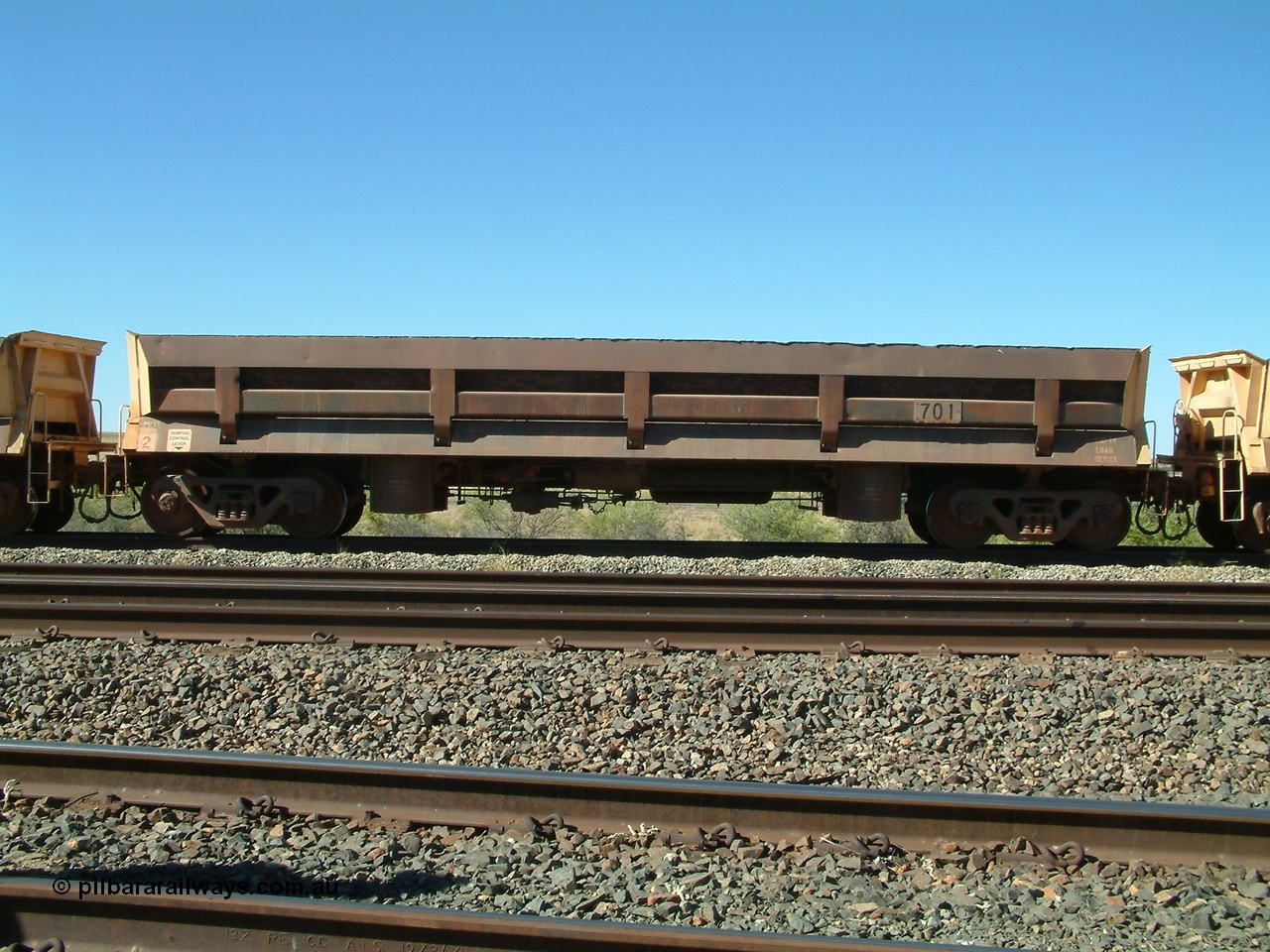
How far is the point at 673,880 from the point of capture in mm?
3441

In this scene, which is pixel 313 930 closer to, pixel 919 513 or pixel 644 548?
pixel 644 548

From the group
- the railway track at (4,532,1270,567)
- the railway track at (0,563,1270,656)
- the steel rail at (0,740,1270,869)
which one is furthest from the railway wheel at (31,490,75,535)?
the steel rail at (0,740,1270,869)

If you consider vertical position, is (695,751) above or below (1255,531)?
below

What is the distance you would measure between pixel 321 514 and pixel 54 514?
4163mm

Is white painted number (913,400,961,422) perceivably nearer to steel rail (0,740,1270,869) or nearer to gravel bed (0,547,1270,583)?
gravel bed (0,547,1270,583)

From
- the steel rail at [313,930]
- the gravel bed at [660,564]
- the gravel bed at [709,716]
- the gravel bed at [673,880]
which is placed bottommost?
the gravel bed at [673,880]

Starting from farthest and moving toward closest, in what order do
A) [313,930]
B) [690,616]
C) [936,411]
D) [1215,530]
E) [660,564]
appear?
[1215,530], [936,411], [660,564], [690,616], [313,930]

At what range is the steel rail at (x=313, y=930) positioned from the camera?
279 cm

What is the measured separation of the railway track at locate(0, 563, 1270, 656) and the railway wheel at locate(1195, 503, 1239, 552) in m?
4.10

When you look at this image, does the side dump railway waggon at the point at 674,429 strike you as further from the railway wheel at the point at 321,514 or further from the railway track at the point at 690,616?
the railway track at the point at 690,616

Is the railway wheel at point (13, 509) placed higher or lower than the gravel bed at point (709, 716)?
higher

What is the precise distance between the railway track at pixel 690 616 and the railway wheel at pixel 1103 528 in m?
2.41

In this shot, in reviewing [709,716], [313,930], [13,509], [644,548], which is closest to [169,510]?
[13,509]

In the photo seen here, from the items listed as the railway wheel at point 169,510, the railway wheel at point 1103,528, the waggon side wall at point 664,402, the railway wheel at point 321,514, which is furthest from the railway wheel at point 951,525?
the railway wheel at point 169,510
